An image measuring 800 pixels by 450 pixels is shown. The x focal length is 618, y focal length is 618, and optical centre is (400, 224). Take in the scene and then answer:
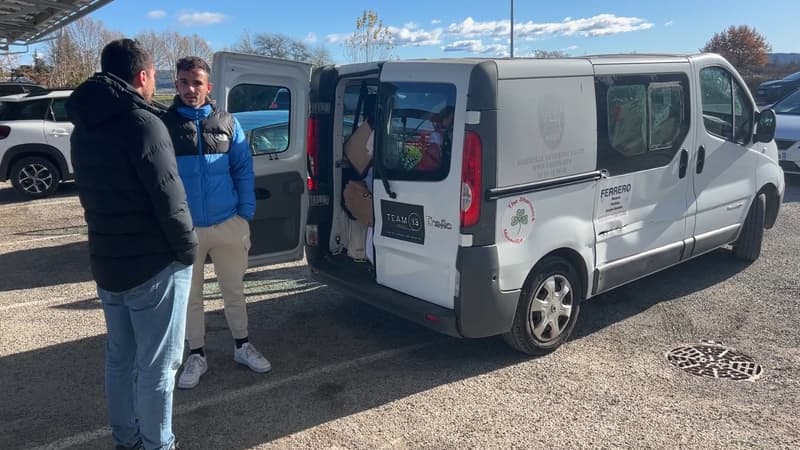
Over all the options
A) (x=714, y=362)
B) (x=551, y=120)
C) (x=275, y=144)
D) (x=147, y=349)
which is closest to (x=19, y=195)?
(x=275, y=144)

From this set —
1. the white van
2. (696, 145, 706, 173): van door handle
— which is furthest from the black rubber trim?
(696, 145, 706, 173): van door handle

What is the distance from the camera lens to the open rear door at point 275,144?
4.88 metres

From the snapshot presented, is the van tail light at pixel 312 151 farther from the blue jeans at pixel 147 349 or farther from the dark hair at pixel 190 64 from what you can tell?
the blue jeans at pixel 147 349

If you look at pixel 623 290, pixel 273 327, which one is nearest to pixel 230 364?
pixel 273 327

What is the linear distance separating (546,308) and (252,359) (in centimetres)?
201

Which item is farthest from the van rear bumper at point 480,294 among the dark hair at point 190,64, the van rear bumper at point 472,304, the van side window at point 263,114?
the van side window at point 263,114

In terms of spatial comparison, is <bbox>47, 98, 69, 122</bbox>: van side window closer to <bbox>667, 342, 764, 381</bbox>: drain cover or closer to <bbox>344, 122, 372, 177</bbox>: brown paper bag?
<bbox>344, 122, 372, 177</bbox>: brown paper bag

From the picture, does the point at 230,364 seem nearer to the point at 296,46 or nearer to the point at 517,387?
the point at 517,387

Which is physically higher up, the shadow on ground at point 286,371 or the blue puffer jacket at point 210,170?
the blue puffer jacket at point 210,170

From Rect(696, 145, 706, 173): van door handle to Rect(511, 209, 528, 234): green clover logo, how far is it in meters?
2.21

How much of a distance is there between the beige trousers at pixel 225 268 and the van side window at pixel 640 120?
2.49 metres

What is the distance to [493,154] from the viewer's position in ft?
12.0

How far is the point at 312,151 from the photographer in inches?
192

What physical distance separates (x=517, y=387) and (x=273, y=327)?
2037mm
